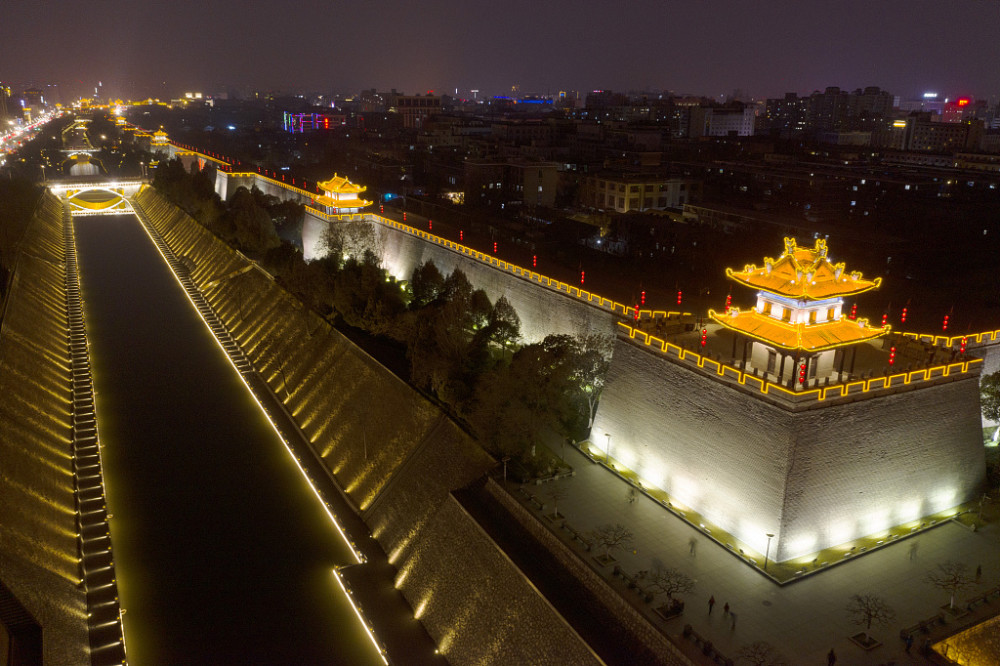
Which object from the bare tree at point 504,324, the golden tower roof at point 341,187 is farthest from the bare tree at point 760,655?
the golden tower roof at point 341,187

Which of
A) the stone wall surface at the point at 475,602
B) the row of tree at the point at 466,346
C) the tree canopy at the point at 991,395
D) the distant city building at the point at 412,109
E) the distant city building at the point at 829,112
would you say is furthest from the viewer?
the distant city building at the point at 412,109

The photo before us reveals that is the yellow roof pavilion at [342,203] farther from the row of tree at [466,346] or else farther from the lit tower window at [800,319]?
the lit tower window at [800,319]

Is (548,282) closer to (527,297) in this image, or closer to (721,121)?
(527,297)

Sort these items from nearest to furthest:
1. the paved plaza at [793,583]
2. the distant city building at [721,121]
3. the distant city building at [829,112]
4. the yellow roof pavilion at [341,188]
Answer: the paved plaza at [793,583]
the yellow roof pavilion at [341,188]
the distant city building at [721,121]
the distant city building at [829,112]

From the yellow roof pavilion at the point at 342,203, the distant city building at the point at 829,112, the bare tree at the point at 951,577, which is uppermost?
the distant city building at the point at 829,112

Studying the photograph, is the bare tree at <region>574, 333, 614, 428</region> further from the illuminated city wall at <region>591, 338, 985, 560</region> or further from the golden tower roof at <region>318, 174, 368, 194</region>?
the golden tower roof at <region>318, 174, 368, 194</region>
